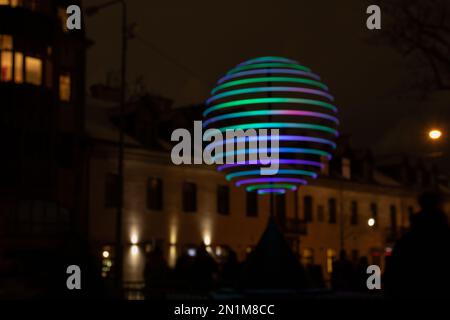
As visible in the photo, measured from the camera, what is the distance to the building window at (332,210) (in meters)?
57.1

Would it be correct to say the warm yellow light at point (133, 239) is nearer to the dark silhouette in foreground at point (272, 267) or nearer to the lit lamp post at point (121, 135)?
the lit lamp post at point (121, 135)

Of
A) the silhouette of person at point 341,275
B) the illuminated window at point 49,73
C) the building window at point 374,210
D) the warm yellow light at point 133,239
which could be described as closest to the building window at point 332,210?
the building window at point 374,210

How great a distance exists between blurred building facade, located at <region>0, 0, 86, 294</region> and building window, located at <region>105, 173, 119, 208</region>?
1338 millimetres

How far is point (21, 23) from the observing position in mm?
39531

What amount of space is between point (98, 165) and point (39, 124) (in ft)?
11.3

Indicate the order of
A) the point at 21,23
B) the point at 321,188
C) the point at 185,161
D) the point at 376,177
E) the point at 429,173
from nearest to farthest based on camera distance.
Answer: the point at 21,23 < the point at 185,161 < the point at 321,188 < the point at 376,177 < the point at 429,173

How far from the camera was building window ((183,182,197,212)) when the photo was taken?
45.3 m

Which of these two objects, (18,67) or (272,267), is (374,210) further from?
(272,267)

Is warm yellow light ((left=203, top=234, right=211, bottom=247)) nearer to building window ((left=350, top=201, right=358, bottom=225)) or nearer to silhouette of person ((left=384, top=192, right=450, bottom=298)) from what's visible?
building window ((left=350, top=201, right=358, bottom=225))

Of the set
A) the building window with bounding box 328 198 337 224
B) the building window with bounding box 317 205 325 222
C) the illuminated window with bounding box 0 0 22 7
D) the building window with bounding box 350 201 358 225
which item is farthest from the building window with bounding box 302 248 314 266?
the illuminated window with bounding box 0 0 22 7

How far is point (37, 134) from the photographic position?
40000 millimetres

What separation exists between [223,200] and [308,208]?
8.91 metres
